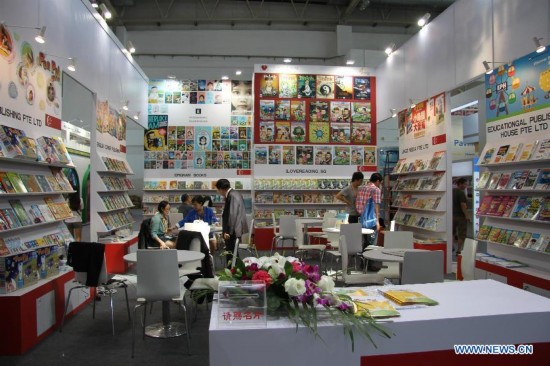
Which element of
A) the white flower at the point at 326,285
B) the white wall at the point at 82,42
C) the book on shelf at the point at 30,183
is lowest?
the white flower at the point at 326,285

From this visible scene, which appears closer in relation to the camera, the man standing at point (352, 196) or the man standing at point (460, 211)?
the man standing at point (352, 196)

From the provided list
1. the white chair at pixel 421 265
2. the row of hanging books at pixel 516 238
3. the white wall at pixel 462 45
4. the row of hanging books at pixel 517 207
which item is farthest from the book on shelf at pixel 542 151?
the white chair at pixel 421 265

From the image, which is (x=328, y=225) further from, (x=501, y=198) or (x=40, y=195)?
(x=40, y=195)

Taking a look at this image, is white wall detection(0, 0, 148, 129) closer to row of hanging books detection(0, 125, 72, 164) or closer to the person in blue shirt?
row of hanging books detection(0, 125, 72, 164)

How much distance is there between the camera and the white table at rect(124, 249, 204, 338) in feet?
13.8

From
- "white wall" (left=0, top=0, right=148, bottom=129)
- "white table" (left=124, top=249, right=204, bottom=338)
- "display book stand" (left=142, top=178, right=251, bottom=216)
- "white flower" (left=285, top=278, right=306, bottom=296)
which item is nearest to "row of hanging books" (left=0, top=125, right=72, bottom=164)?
"white wall" (left=0, top=0, right=148, bottom=129)

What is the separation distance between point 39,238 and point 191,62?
9124mm

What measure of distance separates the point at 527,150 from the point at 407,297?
3.62 m

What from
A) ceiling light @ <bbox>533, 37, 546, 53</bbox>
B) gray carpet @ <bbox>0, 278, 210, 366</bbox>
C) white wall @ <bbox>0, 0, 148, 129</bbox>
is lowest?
gray carpet @ <bbox>0, 278, 210, 366</bbox>

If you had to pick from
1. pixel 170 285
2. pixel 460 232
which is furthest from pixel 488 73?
pixel 170 285

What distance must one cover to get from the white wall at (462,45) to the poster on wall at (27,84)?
5.59 meters

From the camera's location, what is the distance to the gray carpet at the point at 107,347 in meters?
3.59

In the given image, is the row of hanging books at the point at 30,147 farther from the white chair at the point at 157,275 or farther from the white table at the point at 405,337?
the white table at the point at 405,337

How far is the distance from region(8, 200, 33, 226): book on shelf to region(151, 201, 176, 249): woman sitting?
208 centimetres
